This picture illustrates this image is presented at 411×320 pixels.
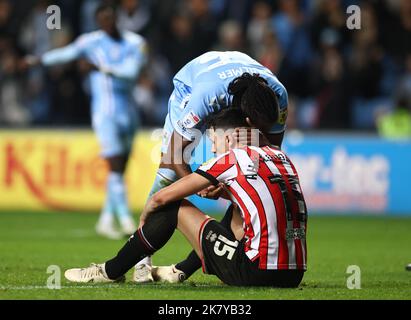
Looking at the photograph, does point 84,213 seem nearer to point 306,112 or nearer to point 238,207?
point 306,112

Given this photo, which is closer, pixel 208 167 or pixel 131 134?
pixel 208 167

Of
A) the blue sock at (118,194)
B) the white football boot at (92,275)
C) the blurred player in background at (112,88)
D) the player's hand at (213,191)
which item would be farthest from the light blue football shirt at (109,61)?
the player's hand at (213,191)

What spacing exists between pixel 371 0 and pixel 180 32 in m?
3.73

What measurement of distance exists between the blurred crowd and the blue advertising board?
3.41ft

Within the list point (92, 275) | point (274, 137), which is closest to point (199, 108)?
point (274, 137)

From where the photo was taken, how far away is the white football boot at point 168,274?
786cm

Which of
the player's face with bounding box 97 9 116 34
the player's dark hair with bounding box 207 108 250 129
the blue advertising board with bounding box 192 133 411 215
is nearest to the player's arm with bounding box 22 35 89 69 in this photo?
the player's face with bounding box 97 9 116 34

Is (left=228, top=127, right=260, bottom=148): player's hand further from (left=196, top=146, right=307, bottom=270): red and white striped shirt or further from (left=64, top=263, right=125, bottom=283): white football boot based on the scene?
(left=64, top=263, right=125, bottom=283): white football boot

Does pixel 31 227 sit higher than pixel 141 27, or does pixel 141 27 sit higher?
pixel 141 27

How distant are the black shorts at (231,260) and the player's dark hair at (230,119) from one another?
72cm

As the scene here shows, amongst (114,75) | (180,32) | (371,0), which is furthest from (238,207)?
(371,0)

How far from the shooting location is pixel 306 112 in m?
18.3
